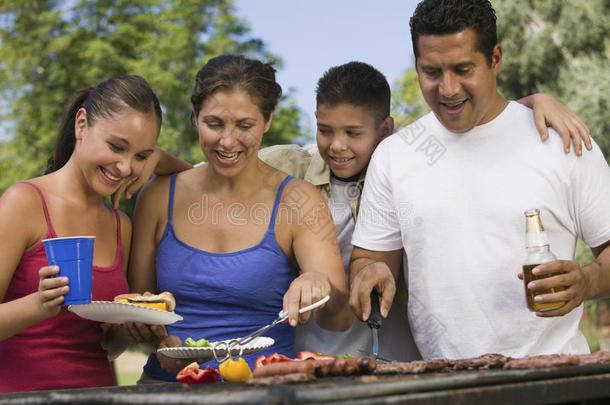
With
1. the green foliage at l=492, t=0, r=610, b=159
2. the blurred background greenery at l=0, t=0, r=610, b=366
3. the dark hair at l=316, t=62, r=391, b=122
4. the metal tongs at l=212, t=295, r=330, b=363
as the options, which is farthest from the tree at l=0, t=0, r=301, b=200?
the metal tongs at l=212, t=295, r=330, b=363

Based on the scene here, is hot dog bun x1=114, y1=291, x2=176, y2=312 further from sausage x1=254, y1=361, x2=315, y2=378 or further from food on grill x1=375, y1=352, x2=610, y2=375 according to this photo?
food on grill x1=375, y1=352, x2=610, y2=375

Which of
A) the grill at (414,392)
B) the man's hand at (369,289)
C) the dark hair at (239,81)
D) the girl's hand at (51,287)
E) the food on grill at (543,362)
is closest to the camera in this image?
the grill at (414,392)

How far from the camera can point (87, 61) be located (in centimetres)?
1756

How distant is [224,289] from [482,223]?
1.17 meters

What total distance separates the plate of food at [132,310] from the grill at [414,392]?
0.37 metres

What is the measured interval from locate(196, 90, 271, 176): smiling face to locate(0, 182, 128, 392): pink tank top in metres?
0.75

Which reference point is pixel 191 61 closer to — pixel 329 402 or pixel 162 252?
pixel 162 252

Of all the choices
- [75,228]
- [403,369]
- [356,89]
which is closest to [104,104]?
[75,228]

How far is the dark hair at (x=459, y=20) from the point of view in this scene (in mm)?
3115

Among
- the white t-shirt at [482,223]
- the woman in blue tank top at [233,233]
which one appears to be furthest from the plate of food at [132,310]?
the white t-shirt at [482,223]

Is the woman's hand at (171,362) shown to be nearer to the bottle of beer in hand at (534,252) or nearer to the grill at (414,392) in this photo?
the grill at (414,392)

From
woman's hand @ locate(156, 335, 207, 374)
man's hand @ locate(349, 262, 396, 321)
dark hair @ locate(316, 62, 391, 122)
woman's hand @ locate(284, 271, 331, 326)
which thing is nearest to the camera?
woman's hand @ locate(284, 271, 331, 326)

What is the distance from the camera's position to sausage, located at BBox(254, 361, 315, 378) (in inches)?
81.4

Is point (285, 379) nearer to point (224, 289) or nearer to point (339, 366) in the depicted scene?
point (339, 366)
